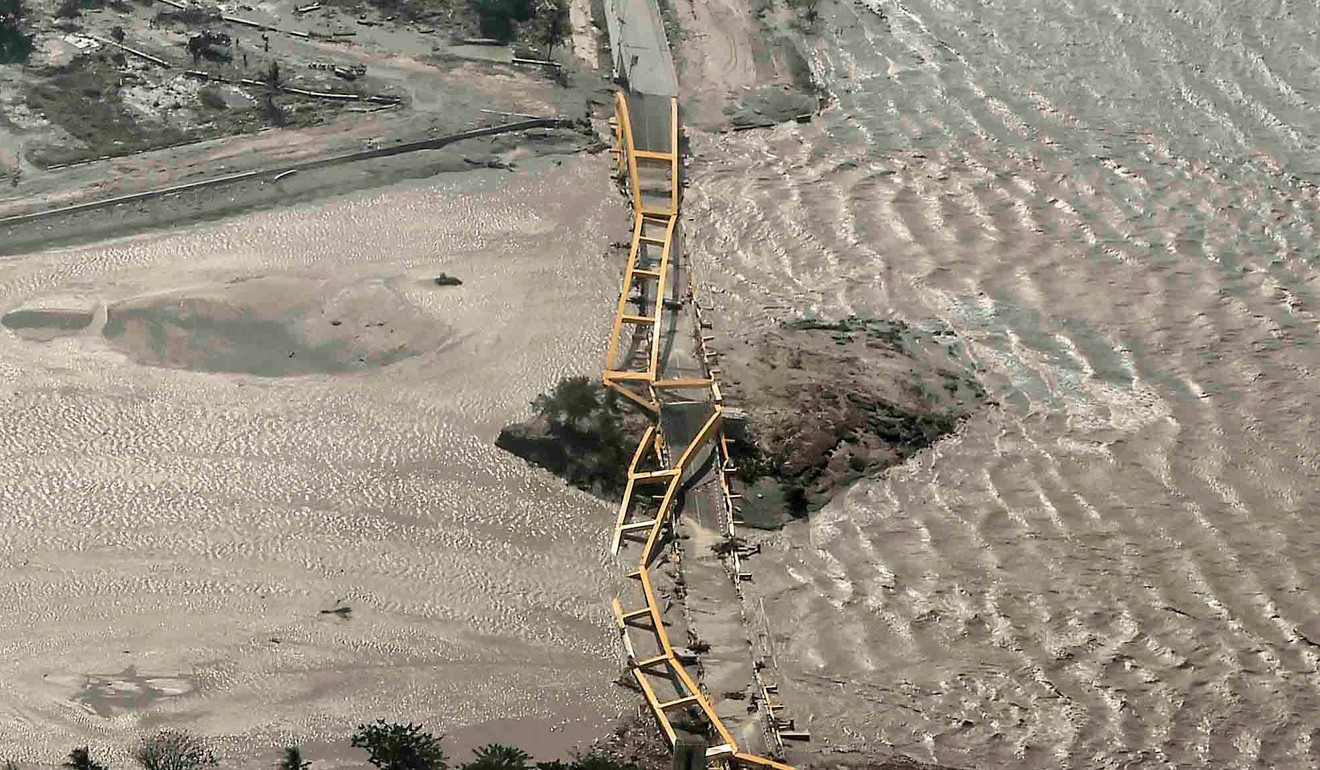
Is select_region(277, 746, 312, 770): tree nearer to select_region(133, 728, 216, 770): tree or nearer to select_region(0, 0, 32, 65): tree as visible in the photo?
select_region(133, 728, 216, 770): tree

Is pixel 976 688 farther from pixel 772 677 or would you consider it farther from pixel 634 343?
pixel 634 343

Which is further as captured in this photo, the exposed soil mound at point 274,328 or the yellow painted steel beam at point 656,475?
the exposed soil mound at point 274,328

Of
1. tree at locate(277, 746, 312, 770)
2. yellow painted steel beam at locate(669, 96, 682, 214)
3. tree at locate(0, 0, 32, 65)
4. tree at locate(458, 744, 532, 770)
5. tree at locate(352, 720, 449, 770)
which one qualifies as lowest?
tree at locate(277, 746, 312, 770)

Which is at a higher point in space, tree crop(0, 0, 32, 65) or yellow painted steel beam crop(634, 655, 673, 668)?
tree crop(0, 0, 32, 65)

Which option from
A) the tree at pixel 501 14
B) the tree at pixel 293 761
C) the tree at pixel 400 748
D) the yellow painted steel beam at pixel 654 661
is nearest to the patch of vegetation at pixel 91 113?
the tree at pixel 501 14

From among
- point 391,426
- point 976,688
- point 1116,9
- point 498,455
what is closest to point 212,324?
point 391,426

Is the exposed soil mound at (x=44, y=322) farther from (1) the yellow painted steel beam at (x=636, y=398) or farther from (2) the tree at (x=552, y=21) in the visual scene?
(2) the tree at (x=552, y=21)

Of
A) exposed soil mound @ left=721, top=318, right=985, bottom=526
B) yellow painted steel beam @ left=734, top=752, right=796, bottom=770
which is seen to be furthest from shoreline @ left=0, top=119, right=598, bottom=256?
yellow painted steel beam @ left=734, top=752, right=796, bottom=770
